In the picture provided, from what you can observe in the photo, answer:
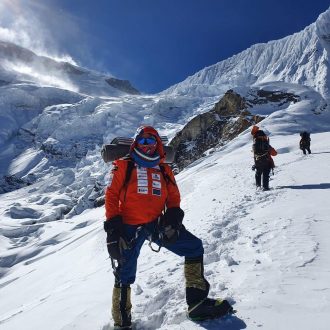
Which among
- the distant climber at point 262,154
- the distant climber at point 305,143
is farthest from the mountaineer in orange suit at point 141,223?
the distant climber at point 305,143

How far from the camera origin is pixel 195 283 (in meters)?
4.38

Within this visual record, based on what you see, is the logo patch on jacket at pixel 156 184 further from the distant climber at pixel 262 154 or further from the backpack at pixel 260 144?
the backpack at pixel 260 144

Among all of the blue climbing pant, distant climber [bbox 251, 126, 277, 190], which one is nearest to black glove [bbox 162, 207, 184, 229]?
the blue climbing pant

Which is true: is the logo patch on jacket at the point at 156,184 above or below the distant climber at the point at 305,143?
below

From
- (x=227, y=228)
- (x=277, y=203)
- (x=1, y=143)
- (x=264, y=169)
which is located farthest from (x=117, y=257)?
(x=1, y=143)

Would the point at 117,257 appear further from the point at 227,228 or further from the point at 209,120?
the point at 209,120

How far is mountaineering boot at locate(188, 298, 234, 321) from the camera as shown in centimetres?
408

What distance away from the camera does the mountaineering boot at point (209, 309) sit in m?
4.08

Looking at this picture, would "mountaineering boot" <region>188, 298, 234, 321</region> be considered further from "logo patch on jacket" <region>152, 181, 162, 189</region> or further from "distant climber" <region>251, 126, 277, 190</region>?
"distant climber" <region>251, 126, 277, 190</region>

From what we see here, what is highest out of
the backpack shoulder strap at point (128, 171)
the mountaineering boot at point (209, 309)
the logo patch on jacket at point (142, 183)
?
the backpack shoulder strap at point (128, 171)

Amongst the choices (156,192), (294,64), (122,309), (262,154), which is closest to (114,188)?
(156,192)

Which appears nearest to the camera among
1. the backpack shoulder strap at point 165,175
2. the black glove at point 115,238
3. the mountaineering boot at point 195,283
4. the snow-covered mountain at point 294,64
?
the black glove at point 115,238

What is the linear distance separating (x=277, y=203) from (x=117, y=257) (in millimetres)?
5578

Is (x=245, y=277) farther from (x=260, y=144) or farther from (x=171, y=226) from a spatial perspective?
(x=260, y=144)
